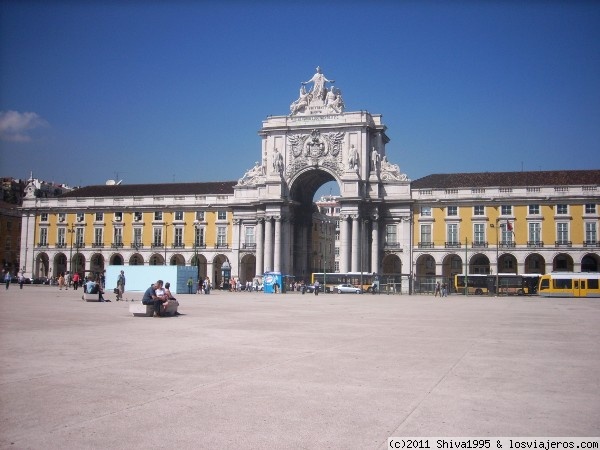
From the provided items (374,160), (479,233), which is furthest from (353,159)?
(479,233)

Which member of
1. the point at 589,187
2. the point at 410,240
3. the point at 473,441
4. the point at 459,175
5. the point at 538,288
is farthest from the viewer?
the point at 459,175

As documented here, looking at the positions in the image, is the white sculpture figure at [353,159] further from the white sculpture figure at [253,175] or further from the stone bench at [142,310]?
the stone bench at [142,310]

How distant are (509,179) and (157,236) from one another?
47630mm

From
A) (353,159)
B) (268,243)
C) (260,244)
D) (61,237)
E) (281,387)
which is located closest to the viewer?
(281,387)

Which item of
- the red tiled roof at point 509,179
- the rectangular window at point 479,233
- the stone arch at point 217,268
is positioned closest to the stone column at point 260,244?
the stone arch at point 217,268

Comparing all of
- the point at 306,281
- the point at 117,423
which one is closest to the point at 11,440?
the point at 117,423

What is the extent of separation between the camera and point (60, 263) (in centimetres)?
9769

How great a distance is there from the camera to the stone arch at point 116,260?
3723 inches

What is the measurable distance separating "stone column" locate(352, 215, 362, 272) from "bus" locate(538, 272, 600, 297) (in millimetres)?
22048

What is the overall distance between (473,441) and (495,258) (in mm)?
74509

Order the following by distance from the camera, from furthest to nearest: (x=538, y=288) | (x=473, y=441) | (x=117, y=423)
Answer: (x=538, y=288), (x=117, y=423), (x=473, y=441)

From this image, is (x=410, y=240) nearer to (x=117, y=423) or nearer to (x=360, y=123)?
(x=360, y=123)

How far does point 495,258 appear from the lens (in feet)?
259

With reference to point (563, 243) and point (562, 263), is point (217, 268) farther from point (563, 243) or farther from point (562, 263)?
point (563, 243)
